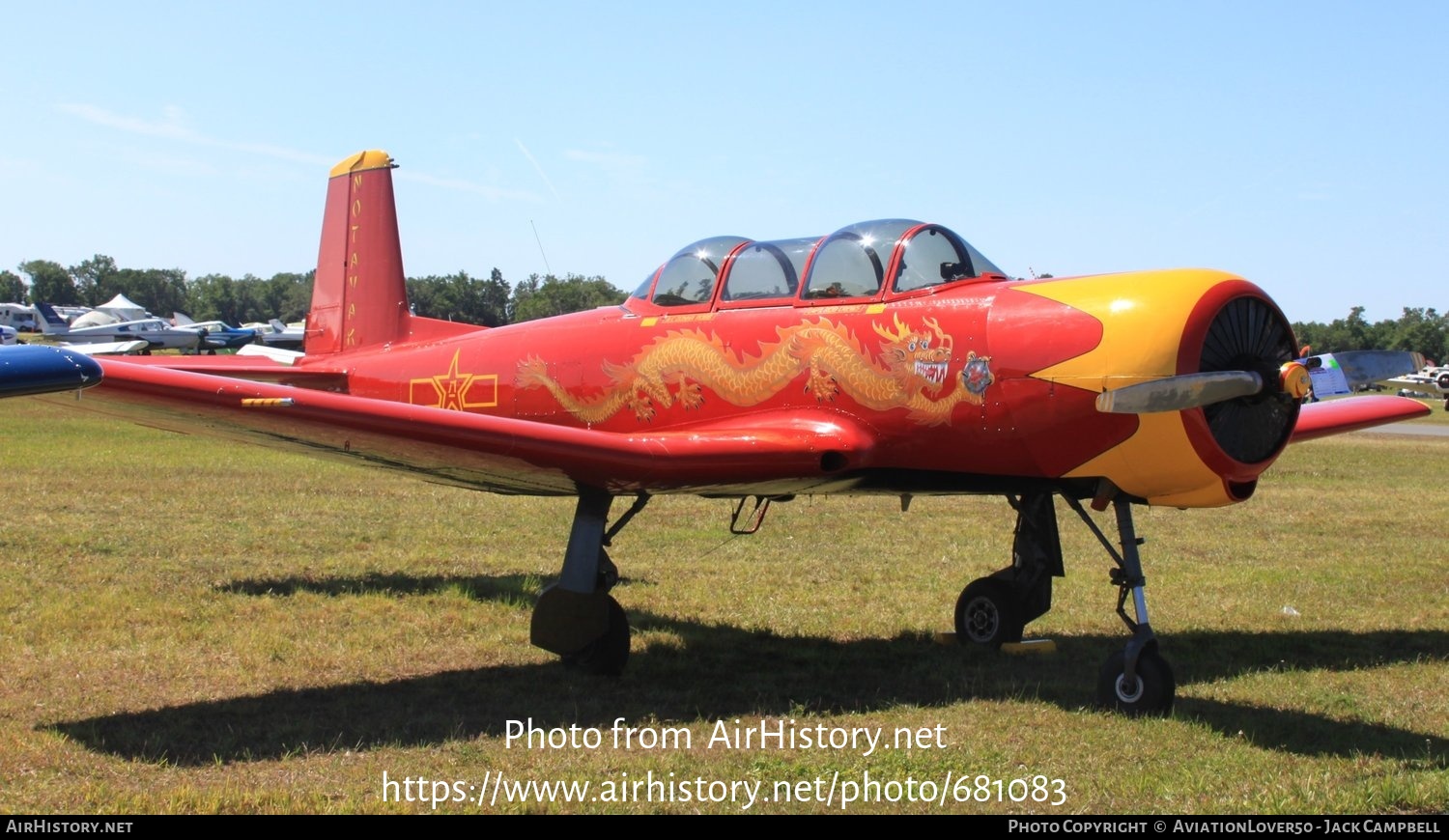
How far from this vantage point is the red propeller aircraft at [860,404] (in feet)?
20.5

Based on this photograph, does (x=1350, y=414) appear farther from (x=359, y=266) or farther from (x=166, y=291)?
(x=166, y=291)

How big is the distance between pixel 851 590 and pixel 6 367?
6.87 m

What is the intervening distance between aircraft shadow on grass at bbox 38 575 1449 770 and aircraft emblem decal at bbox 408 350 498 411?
60.6 inches

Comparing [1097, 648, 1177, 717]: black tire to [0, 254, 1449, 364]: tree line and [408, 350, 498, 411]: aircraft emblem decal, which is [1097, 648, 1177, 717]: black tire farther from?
[0, 254, 1449, 364]: tree line

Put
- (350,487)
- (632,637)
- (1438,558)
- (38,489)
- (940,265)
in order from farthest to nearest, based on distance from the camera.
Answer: (350,487)
(38,489)
(1438,558)
(632,637)
(940,265)

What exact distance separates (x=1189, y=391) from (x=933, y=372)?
4.66 feet

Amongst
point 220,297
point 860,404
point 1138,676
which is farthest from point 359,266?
point 220,297

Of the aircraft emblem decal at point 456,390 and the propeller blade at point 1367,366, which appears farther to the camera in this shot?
the aircraft emblem decal at point 456,390

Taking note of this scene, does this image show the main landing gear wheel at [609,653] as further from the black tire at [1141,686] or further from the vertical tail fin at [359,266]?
the vertical tail fin at [359,266]

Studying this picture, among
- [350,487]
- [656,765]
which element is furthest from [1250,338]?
[350,487]

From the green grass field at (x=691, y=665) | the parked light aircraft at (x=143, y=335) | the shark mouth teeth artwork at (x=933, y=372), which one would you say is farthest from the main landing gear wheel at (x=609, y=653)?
the parked light aircraft at (x=143, y=335)

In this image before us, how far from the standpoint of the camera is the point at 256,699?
667 cm

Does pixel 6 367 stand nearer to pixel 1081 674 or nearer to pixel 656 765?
pixel 656 765

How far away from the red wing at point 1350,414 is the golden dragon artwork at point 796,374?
3.43m
